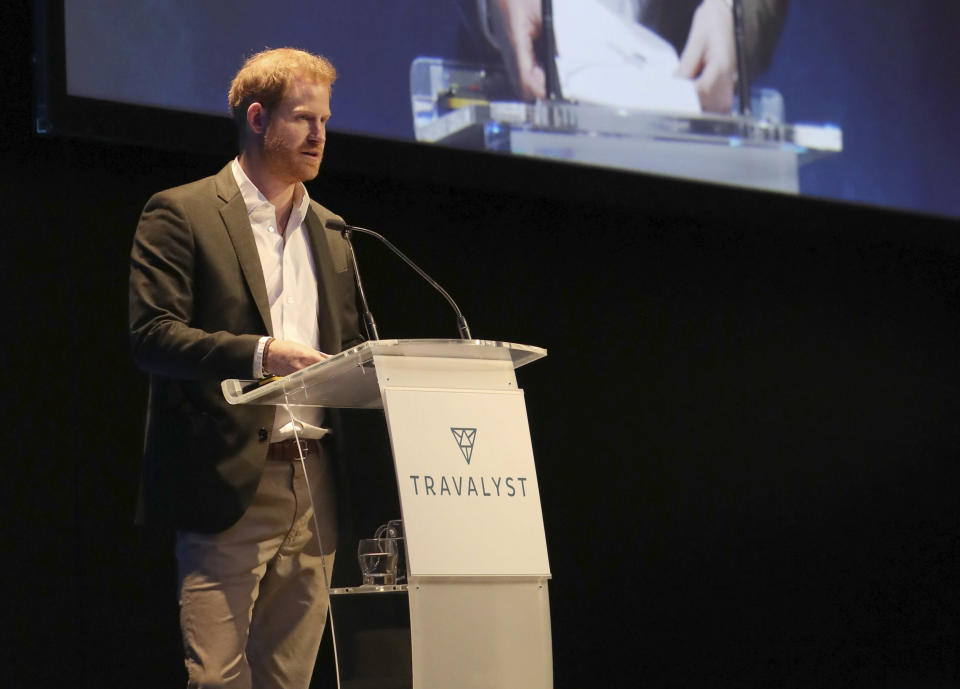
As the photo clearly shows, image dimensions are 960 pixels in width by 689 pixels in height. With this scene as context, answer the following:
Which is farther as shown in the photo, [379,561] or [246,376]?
[246,376]

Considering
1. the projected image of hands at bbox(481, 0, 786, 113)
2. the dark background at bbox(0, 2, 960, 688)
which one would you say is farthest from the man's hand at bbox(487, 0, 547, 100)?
the dark background at bbox(0, 2, 960, 688)

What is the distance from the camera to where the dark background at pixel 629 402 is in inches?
124

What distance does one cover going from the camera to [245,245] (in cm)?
231

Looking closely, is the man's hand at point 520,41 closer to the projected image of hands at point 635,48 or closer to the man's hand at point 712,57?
the projected image of hands at point 635,48

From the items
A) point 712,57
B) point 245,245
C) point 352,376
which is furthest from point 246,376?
point 712,57

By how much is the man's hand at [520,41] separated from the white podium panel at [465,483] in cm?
198

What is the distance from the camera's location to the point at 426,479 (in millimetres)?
1905

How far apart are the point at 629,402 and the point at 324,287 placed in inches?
85.5

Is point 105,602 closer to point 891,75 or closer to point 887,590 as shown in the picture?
point 887,590

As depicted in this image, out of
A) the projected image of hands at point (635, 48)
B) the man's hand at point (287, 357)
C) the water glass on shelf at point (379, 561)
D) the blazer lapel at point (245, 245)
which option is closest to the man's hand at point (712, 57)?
the projected image of hands at point (635, 48)

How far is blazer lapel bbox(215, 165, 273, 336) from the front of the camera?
7.48 feet

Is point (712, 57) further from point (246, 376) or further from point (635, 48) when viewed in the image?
point (246, 376)

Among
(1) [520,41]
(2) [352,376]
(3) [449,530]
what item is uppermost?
(1) [520,41]

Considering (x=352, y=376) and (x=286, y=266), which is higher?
(x=286, y=266)
